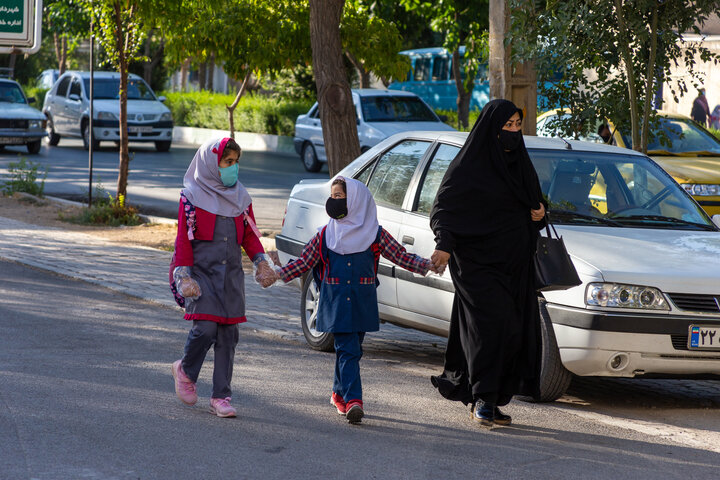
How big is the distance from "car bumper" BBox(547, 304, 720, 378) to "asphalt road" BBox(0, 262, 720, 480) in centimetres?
31

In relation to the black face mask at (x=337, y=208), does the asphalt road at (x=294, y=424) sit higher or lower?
lower

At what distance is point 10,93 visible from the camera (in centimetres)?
2775

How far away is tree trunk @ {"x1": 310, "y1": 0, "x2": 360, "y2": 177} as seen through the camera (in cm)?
1197

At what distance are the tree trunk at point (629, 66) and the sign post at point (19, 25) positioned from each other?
514 cm

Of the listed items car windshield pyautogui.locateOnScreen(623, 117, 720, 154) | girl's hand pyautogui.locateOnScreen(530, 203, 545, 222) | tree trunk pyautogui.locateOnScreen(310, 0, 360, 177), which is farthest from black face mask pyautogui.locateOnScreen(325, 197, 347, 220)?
car windshield pyautogui.locateOnScreen(623, 117, 720, 154)

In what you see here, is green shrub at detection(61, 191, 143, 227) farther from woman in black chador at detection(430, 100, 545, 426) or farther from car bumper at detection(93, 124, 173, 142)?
car bumper at detection(93, 124, 173, 142)

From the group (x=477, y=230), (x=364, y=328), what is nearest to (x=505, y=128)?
(x=477, y=230)

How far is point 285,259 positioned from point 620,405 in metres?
2.95

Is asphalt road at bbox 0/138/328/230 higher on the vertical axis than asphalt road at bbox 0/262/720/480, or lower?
higher

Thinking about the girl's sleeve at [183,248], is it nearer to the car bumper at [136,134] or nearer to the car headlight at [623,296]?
the car headlight at [623,296]

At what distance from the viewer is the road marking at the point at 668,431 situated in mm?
5746

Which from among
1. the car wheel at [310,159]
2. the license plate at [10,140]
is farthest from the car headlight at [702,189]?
the license plate at [10,140]

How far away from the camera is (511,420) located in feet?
19.9

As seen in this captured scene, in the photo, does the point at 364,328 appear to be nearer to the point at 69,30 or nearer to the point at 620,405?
the point at 620,405
